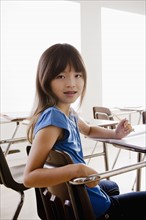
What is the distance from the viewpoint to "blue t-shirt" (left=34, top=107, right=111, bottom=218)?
2.87 ft

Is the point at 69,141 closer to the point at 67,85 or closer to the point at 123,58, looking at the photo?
the point at 67,85

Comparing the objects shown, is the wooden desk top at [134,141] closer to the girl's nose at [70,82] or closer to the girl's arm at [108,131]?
the girl's arm at [108,131]

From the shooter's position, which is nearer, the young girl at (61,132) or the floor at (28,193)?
the young girl at (61,132)

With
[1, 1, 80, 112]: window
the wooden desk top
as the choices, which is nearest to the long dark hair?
the wooden desk top

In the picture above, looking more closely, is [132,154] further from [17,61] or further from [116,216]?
[116,216]

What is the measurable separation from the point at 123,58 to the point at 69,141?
162 inches

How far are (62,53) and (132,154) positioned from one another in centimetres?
326

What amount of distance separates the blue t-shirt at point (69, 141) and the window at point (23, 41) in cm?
278

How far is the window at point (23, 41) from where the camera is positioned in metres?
3.66

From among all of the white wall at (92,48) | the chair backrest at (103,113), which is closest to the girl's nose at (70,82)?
the chair backrest at (103,113)

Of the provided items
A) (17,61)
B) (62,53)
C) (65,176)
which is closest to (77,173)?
(65,176)

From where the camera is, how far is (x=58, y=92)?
101 centimetres

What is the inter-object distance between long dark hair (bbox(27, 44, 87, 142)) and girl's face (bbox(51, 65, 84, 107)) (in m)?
0.01

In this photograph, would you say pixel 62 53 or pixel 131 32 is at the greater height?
pixel 131 32
